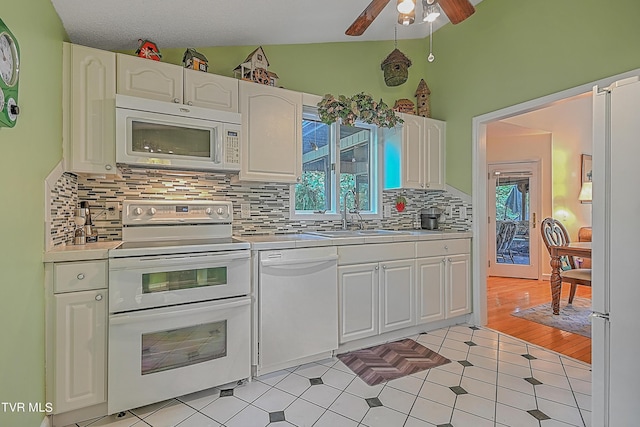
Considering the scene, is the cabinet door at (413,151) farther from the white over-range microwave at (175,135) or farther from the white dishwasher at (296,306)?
the white over-range microwave at (175,135)

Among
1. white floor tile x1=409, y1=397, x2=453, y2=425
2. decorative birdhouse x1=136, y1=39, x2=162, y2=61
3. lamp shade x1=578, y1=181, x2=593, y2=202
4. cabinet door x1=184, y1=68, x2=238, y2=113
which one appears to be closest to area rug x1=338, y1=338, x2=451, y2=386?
white floor tile x1=409, y1=397, x2=453, y2=425

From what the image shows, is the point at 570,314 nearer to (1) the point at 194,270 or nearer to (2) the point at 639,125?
(2) the point at 639,125

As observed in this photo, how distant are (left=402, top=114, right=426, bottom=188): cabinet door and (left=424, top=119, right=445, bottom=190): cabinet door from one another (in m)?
0.07

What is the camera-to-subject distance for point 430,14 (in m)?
1.85

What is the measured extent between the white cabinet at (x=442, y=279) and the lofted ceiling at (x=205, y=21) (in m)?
2.15

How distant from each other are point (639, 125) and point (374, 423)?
188cm

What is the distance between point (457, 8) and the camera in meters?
1.87

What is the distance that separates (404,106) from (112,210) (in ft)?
9.77

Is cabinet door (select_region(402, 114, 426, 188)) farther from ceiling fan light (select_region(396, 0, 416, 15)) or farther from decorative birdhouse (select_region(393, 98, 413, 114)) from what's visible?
ceiling fan light (select_region(396, 0, 416, 15))

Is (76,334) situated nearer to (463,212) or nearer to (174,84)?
(174,84)

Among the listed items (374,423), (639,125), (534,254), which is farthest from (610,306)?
(534,254)

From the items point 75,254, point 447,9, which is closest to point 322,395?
point 75,254

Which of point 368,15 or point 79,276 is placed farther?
point 368,15

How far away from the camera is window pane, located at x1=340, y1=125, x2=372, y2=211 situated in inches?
136
